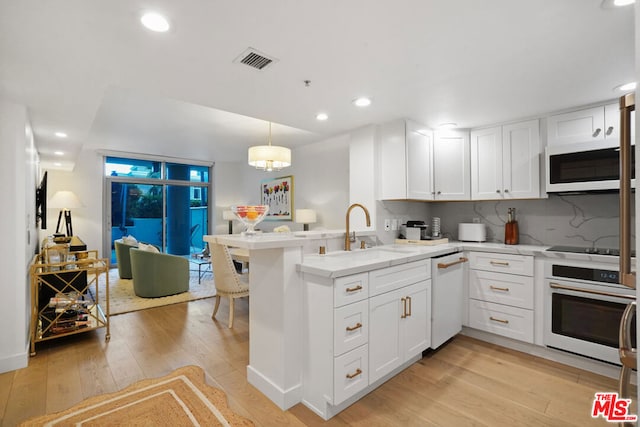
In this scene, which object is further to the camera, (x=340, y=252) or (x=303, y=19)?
(x=340, y=252)

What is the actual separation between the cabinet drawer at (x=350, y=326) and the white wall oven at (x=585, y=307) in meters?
1.70

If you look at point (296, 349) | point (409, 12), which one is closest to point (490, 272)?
point (296, 349)

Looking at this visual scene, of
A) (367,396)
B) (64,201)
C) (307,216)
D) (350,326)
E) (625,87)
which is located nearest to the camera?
(350,326)

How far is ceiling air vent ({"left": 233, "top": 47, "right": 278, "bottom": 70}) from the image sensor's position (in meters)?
1.79

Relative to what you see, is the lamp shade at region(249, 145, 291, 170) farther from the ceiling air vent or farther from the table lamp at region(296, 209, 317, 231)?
the ceiling air vent

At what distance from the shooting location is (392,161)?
3117mm

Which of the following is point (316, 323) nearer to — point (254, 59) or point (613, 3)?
point (254, 59)

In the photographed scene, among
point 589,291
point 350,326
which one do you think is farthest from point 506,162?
point 350,326

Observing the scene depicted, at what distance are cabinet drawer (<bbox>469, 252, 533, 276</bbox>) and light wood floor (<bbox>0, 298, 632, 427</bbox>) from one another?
70 centimetres

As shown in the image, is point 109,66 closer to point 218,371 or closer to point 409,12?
point 409,12

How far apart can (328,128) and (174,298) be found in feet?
10.0

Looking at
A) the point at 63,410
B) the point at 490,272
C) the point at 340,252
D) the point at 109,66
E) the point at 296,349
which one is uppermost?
the point at 109,66

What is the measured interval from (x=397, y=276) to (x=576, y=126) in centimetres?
218

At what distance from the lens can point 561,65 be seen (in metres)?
1.99
